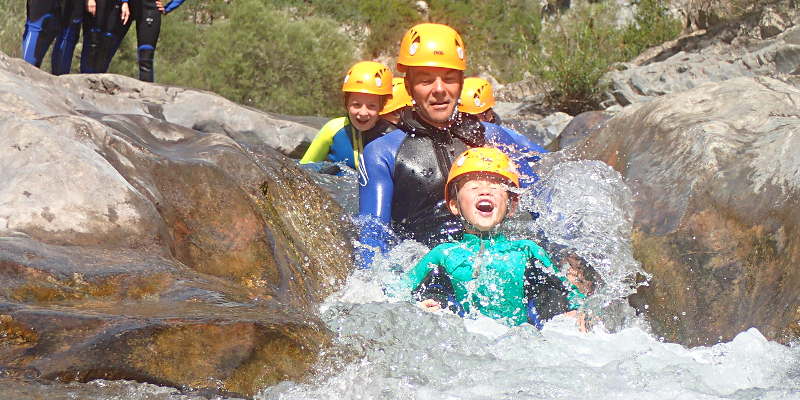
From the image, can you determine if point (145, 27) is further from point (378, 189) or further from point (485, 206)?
point (485, 206)

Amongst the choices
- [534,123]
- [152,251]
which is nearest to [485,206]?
[152,251]

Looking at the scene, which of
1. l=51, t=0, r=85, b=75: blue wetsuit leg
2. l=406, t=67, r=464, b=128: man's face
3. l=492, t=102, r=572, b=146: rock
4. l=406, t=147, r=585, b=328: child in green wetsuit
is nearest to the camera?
l=406, t=147, r=585, b=328: child in green wetsuit

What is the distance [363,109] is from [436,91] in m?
2.32

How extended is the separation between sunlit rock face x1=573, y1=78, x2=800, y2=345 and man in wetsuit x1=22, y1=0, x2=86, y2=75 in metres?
4.76

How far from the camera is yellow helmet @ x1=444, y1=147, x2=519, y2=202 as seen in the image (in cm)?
394

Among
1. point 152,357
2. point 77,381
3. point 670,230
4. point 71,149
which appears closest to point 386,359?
point 152,357

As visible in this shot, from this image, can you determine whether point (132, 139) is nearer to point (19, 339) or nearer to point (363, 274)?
point (363, 274)

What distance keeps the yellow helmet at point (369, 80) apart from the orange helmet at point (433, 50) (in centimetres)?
212

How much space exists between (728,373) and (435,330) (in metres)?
0.96

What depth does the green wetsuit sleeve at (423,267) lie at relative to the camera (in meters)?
3.93

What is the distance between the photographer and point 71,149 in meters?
3.38

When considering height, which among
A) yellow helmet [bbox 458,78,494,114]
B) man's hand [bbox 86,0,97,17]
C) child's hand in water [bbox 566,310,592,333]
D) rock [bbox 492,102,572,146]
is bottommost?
child's hand in water [bbox 566,310,592,333]

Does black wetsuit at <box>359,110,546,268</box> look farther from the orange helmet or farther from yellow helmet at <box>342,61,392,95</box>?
yellow helmet at <box>342,61,392,95</box>

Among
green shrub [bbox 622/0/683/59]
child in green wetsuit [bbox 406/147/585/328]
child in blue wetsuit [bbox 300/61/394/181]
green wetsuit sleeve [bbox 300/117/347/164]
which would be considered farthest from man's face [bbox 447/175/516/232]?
green shrub [bbox 622/0/683/59]
